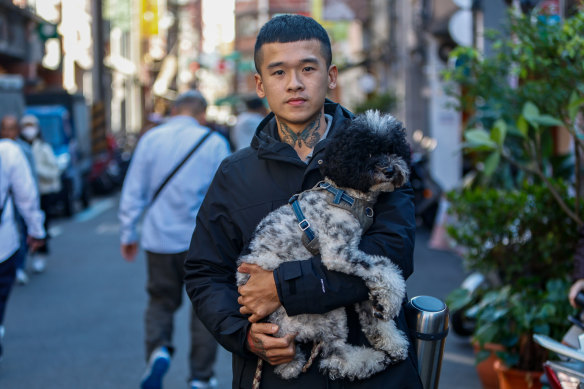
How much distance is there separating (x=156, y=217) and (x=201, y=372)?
1129 mm

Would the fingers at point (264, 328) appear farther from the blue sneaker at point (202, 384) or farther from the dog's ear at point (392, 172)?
the blue sneaker at point (202, 384)

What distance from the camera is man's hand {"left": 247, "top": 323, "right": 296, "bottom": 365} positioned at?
2176 mm

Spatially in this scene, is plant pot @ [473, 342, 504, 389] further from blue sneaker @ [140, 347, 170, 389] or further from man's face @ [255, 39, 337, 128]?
man's face @ [255, 39, 337, 128]

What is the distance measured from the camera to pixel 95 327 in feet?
24.1

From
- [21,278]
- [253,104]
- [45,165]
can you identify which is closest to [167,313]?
[253,104]

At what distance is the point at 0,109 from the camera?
1415 cm

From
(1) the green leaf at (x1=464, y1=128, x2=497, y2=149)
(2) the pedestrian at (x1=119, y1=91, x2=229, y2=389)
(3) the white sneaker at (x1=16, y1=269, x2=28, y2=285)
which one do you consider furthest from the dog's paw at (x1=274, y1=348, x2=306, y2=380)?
(3) the white sneaker at (x1=16, y1=269, x2=28, y2=285)

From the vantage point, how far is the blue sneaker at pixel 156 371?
4.93m

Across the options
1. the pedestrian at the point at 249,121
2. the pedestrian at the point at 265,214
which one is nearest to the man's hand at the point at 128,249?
the pedestrian at the point at 265,214

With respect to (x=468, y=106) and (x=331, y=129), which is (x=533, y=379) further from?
Answer: (x=331, y=129)

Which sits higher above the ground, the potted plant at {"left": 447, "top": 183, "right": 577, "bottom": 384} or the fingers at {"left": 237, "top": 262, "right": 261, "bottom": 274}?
the fingers at {"left": 237, "top": 262, "right": 261, "bottom": 274}

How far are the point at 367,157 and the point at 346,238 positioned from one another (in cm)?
25

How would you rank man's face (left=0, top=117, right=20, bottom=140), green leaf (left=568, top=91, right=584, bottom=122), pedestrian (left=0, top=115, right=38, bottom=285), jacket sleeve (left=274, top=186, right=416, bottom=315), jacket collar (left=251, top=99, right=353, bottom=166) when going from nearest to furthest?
jacket sleeve (left=274, top=186, right=416, bottom=315) → jacket collar (left=251, top=99, right=353, bottom=166) → green leaf (left=568, top=91, right=584, bottom=122) → pedestrian (left=0, top=115, right=38, bottom=285) → man's face (left=0, top=117, right=20, bottom=140)

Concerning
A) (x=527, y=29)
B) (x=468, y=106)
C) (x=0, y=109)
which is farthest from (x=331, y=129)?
(x=0, y=109)
